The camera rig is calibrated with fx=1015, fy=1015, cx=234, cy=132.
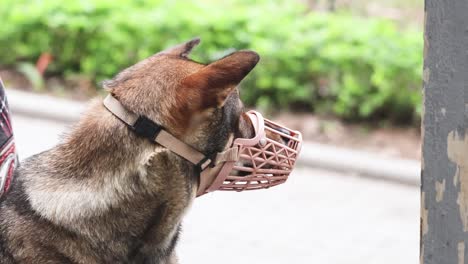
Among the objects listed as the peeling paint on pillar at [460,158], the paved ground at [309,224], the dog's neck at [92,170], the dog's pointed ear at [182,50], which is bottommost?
the paved ground at [309,224]

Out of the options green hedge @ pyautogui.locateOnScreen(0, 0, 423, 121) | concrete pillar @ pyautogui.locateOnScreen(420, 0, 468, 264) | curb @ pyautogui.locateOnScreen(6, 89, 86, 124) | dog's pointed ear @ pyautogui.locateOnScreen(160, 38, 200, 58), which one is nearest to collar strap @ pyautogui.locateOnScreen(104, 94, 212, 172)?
dog's pointed ear @ pyautogui.locateOnScreen(160, 38, 200, 58)

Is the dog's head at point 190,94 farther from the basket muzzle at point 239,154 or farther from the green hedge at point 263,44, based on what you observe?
the green hedge at point 263,44

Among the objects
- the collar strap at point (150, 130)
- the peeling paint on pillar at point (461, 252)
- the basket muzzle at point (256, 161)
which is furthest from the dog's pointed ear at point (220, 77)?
the peeling paint on pillar at point (461, 252)

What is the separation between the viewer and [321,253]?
20.2 ft

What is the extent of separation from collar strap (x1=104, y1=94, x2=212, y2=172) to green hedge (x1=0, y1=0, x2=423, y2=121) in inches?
188

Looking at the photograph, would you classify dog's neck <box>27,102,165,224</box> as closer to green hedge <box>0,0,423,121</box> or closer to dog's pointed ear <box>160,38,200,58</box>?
dog's pointed ear <box>160,38,200,58</box>

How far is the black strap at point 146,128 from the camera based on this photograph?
2.95 metres

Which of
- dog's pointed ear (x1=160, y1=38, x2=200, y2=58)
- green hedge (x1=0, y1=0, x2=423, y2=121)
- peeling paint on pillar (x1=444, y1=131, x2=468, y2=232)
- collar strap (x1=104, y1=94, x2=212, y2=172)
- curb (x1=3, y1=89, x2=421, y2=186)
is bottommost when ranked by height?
curb (x1=3, y1=89, x2=421, y2=186)

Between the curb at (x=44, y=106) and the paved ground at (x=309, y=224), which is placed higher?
the curb at (x=44, y=106)

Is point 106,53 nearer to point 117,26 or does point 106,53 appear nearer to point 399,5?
point 117,26

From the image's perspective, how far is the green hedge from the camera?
8.09 metres

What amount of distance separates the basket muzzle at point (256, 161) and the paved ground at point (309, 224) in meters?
2.68

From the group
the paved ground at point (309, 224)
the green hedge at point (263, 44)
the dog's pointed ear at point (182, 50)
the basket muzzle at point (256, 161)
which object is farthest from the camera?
the green hedge at point (263, 44)

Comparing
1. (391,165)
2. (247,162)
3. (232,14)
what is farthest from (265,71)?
(247,162)
